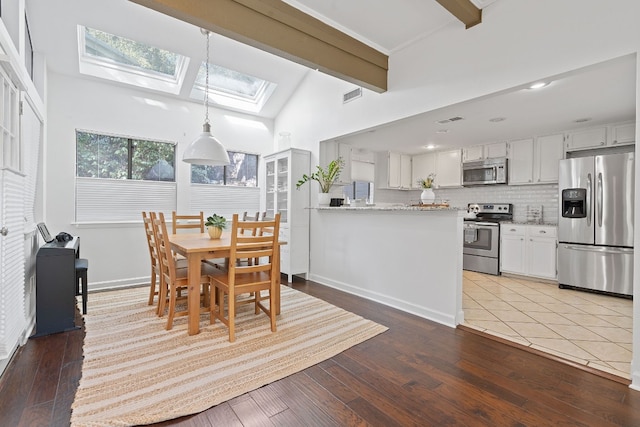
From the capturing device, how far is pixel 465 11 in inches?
108

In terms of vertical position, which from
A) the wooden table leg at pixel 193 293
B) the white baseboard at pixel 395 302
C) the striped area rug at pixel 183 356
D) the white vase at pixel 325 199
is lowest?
the striped area rug at pixel 183 356

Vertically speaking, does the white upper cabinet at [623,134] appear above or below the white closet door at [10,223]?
above

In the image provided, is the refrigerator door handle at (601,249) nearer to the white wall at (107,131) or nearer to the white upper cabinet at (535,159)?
the white upper cabinet at (535,159)

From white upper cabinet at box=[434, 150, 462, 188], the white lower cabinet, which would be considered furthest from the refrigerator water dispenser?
white upper cabinet at box=[434, 150, 462, 188]

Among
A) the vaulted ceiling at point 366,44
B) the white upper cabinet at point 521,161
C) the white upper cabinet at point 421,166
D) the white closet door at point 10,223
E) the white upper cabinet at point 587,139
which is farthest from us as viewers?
the white upper cabinet at point 421,166

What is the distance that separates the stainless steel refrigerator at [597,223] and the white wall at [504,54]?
8.35ft

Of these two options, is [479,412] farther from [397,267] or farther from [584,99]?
[584,99]

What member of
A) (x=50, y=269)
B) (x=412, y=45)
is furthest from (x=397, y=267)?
(x=50, y=269)

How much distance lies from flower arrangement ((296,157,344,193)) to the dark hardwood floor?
8.55 ft

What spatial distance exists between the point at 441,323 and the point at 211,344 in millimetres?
2163

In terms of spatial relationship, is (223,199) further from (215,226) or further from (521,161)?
(521,161)

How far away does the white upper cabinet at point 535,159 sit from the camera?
4.93 metres

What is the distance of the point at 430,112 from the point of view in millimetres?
3291

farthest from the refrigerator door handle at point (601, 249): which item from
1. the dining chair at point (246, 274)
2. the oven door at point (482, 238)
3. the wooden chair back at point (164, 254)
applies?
the wooden chair back at point (164, 254)
